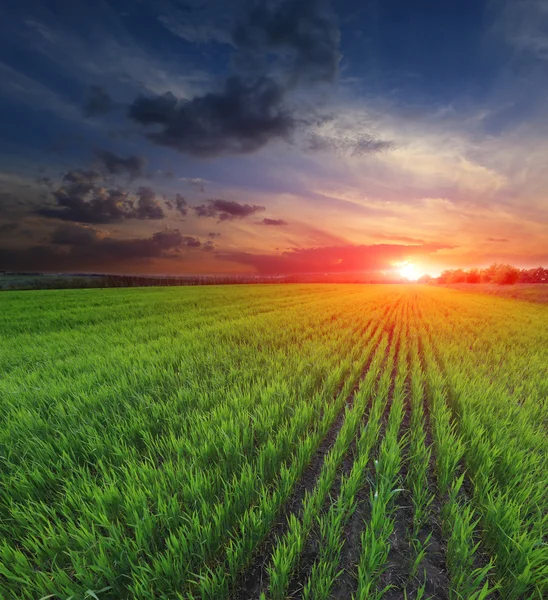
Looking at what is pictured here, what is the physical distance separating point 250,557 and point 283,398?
90.6 inches

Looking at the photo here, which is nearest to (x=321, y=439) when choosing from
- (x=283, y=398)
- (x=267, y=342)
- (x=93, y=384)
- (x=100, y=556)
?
(x=283, y=398)

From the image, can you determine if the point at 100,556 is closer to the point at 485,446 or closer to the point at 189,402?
the point at 189,402

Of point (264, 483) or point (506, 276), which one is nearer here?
point (264, 483)

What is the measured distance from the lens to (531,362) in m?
6.86

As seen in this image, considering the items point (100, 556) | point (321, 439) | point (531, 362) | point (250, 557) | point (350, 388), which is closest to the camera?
point (100, 556)

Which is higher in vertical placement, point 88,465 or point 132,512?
point 132,512

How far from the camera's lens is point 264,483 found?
2.60 meters

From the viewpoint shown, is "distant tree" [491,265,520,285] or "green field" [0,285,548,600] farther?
"distant tree" [491,265,520,285]

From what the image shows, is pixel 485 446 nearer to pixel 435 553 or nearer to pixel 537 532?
pixel 537 532

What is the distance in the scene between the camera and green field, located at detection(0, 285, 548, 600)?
1837mm

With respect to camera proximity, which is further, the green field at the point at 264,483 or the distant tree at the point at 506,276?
the distant tree at the point at 506,276

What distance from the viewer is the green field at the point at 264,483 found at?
1837 mm

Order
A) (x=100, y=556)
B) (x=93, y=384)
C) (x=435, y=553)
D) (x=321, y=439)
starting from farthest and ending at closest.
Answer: (x=93, y=384) < (x=321, y=439) < (x=435, y=553) < (x=100, y=556)

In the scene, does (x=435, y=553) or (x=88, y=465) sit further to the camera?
(x=88, y=465)
